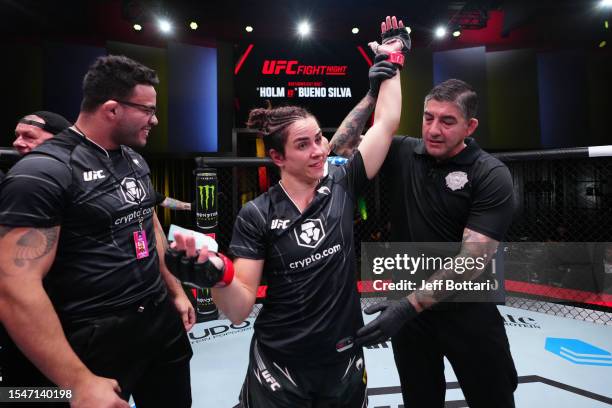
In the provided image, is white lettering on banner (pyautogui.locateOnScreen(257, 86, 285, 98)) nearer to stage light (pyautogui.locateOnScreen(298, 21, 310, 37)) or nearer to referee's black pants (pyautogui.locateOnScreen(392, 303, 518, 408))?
stage light (pyautogui.locateOnScreen(298, 21, 310, 37))

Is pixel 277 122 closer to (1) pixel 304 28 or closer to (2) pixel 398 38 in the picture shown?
(2) pixel 398 38

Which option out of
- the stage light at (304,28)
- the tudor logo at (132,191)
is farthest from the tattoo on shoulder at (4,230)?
the stage light at (304,28)

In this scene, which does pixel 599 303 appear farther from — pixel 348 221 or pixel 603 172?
pixel 348 221

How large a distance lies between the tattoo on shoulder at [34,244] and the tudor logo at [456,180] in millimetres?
1713

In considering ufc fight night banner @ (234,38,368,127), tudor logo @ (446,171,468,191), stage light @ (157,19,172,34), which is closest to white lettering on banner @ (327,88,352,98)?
ufc fight night banner @ (234,38,368,127)

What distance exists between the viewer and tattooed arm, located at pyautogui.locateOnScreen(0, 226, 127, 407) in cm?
115

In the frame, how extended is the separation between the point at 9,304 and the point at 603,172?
9.30m

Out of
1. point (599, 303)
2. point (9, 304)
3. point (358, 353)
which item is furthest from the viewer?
point (599, 303)

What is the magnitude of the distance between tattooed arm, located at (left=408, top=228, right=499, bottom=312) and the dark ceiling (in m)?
6.91

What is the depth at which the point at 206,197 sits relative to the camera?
3.53 metres

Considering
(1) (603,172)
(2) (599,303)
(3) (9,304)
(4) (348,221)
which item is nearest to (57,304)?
(3) (9,304)

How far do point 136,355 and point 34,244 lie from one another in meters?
0.66

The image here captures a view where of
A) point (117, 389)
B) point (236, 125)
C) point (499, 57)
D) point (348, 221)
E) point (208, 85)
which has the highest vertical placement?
point (499, 57)

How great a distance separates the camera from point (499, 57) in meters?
7.74
